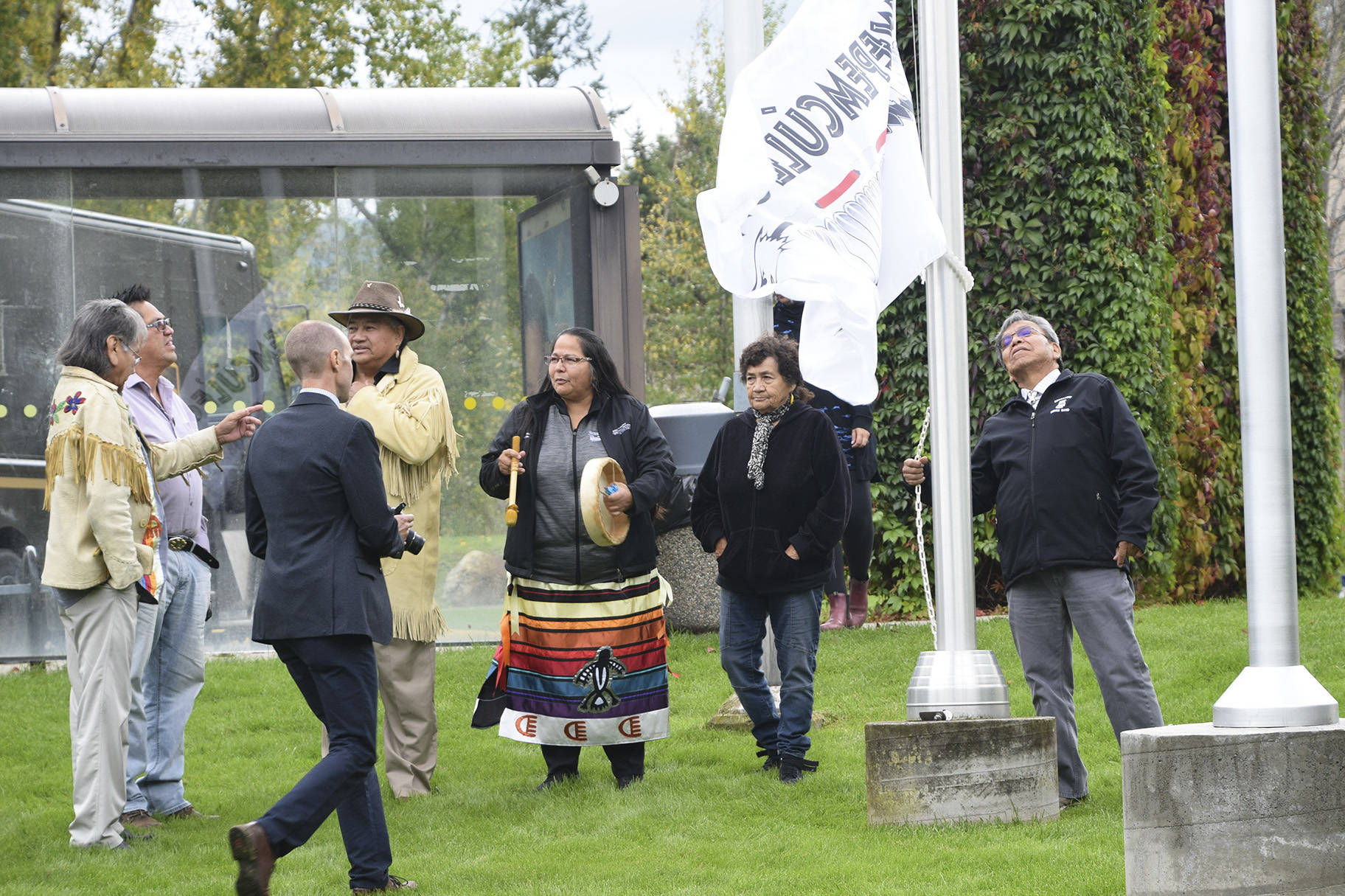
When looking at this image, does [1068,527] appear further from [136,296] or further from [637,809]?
[136,296]

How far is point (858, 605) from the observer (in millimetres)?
10516

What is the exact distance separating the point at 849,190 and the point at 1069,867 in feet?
9.02

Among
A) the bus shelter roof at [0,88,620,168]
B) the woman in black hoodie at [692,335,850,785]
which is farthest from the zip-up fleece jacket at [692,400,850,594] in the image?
the bus shelter roof at [0,88,620,168]

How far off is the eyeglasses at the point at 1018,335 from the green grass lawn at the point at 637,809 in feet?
6.19

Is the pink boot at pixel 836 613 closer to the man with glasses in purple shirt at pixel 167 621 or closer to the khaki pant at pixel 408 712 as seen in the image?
the khaki pant at pixel 408 712

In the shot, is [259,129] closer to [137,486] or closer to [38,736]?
[38,736]

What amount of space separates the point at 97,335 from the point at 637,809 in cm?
288

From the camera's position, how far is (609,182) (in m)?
10.4

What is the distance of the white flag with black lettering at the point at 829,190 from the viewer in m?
5.89

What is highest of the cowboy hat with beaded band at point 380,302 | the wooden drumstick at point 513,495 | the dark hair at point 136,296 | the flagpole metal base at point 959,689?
the dark hair at point 136,296

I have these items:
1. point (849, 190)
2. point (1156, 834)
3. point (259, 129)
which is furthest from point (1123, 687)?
point (259, 129)

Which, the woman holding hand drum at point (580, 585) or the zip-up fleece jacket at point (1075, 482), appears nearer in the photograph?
the zip-up fleece jacket at point (1075, 482)

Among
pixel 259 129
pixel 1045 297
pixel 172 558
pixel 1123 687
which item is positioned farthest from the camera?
pixel 1045 297

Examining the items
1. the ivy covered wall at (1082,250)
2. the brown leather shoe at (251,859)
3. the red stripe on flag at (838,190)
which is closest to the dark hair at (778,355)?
the red stripe on flag at (838,190)
